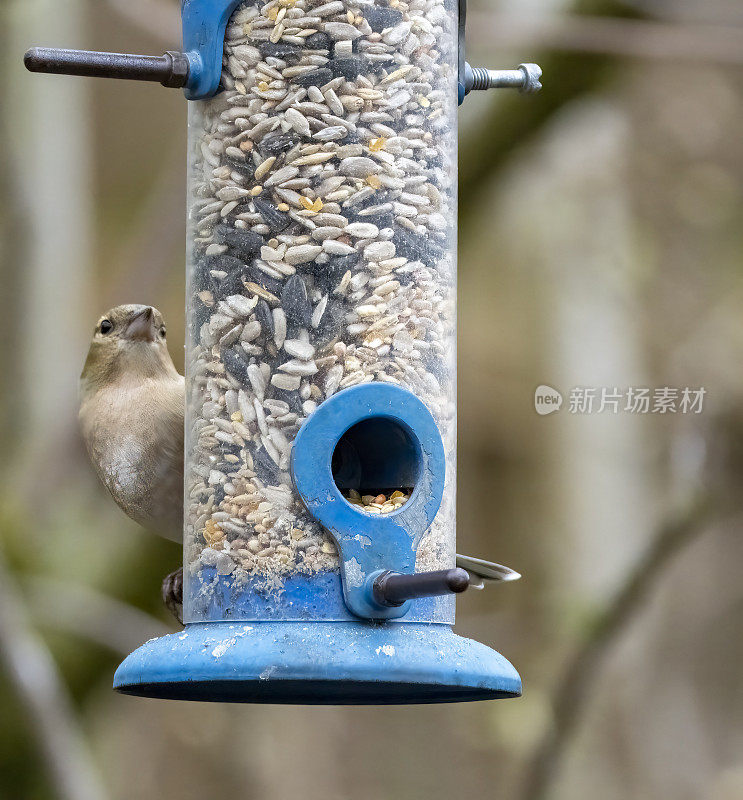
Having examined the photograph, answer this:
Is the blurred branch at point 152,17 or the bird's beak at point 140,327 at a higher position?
the blurred branch at point 152,17

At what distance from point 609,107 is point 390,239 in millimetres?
4701

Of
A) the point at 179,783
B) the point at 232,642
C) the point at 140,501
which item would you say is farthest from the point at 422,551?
the point at 179,783

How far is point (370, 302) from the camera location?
414cm

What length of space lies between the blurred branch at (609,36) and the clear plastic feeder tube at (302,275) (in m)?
2.95

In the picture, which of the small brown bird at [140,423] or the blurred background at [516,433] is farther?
the blurred background at [516,433]

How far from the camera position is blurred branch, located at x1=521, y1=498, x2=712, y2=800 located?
7.45 meters

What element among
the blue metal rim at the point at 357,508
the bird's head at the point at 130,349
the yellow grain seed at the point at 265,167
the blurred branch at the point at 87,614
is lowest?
the blurred branch at the point at 87,614

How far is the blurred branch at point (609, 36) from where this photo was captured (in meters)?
7.13

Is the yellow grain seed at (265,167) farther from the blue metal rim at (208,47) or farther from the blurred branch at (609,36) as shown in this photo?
the blurred branch at (609,36)

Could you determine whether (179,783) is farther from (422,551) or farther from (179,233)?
(422,551)

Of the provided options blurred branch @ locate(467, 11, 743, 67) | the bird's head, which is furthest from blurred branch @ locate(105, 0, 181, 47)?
the bird's head

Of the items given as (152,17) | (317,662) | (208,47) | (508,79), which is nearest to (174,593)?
(317,662)

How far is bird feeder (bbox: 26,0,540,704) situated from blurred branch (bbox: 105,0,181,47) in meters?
3.34

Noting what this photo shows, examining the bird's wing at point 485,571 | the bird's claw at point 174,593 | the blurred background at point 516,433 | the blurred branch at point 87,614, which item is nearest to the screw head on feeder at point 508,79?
the bird's wing at point 485,571
